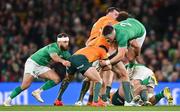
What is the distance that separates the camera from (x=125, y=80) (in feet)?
55.3

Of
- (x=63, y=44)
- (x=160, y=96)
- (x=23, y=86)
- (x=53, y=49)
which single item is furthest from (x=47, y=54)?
(x=160, y=96)

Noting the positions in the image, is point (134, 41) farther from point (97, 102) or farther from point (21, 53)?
point (21, 53)

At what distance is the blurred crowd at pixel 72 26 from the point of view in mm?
25141

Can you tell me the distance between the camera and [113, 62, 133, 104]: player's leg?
16.8m

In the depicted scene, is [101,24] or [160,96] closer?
[160,96]

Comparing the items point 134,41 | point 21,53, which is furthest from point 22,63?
point 134,41

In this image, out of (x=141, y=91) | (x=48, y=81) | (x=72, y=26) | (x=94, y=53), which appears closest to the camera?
(x=94, y=53)

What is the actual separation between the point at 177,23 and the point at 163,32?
1.74 feet

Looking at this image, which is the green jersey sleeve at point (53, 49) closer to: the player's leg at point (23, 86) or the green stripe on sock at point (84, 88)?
the player's leg at point (23, 86)

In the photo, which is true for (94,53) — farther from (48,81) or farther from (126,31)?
(48,81)

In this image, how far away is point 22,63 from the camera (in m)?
25.5

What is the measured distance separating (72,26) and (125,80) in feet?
34.5

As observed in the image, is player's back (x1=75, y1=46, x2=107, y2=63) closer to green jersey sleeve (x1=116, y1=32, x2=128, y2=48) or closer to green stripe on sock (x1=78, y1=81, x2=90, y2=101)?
green jersey sleeve (x1=116, y1=32, x2=128, y2=48)

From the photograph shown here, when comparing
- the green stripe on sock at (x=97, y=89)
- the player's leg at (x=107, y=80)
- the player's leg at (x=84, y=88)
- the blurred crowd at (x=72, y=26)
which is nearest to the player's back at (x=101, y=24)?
the player's leg at (x=107, y=80)
